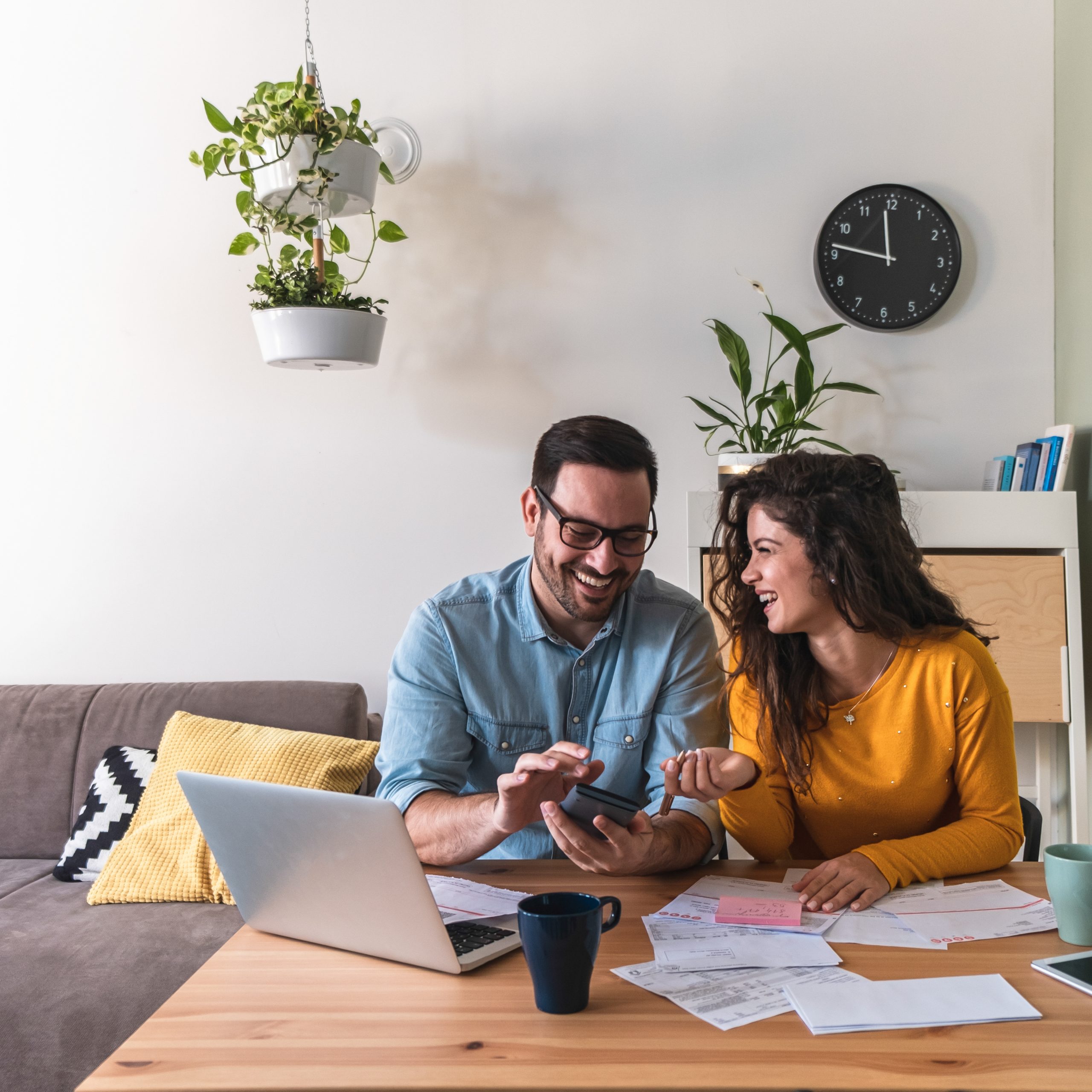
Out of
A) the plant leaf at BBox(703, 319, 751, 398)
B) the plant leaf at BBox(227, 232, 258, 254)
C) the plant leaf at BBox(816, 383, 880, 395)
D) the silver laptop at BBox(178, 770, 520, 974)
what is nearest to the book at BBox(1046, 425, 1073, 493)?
the plant leaf at BBox(816, 383, 880, 395)

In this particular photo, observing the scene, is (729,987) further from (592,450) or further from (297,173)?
(297,173)

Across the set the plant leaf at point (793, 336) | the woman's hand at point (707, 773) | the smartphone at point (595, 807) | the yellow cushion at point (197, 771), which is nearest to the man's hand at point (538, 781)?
the smartphone at point (595, 807)

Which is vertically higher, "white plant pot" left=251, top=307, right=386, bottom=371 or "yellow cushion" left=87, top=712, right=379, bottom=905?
"white plant pot" left=251, top=307, right=386, bottom=371

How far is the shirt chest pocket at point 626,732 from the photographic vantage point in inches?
61.9

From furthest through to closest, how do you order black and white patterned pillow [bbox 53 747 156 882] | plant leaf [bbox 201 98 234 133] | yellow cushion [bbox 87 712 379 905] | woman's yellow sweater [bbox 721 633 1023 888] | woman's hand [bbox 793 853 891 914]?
plant leaf [bbox 201 98 234 133] < black and white patterned pillow [bbox 53 747 156 882] < yellow cushion [bbox 87 712 379 905] < woman's yellow sweater [bbox 721 633 1023 888] < woman's hand [bbox 793 853 891 914]

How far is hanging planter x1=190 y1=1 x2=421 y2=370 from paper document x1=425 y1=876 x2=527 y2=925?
1.48 metres

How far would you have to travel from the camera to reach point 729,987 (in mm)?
908

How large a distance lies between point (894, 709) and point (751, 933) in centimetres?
57

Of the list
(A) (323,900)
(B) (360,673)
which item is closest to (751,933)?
(A) (323,900)

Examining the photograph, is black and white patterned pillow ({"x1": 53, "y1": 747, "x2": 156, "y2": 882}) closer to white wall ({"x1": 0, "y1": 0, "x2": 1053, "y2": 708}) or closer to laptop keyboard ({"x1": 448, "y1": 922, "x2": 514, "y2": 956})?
white wall ({"x1": 0, "y1": 0, "x2": 1053, "y2": 708})

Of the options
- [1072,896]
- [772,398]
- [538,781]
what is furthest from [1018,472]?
[538,781]

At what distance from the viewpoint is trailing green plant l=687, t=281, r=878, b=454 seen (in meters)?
2.40

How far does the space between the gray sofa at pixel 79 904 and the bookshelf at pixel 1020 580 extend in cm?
110

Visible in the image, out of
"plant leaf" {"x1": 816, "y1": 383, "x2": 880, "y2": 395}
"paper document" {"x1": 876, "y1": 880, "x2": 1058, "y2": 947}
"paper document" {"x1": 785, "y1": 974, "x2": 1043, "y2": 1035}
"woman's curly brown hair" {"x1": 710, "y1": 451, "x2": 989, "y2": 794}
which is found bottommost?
"paper document" {"x1": 876, "y1": 880, "x2": 1058, "y2": 947}
